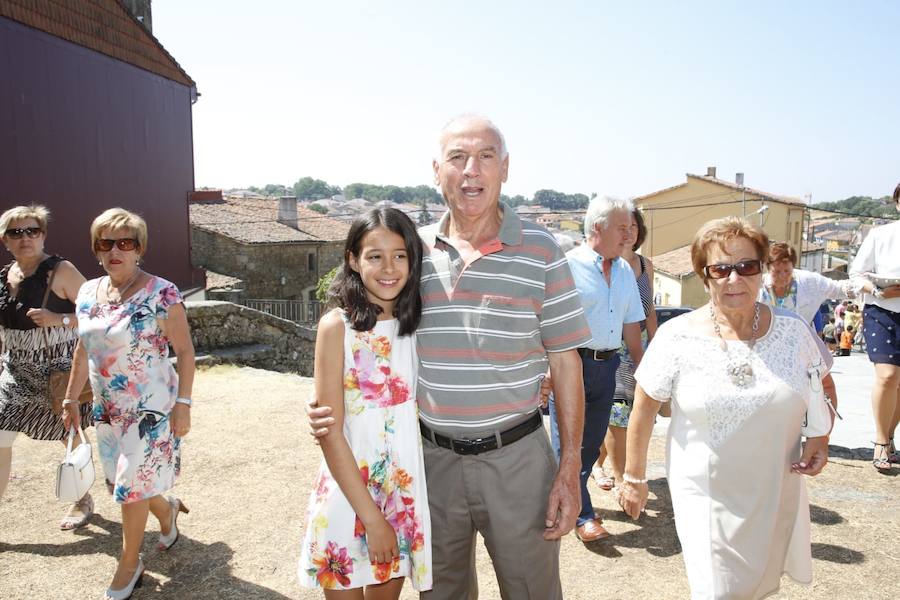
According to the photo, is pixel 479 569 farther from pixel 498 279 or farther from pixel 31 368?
pixel 31 368

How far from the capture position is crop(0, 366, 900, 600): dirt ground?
3193 mm

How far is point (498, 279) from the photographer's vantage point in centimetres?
222

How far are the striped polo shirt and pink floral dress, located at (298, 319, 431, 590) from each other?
0.35ft

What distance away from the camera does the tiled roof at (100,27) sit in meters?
10.2

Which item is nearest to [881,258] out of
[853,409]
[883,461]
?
[883,461]

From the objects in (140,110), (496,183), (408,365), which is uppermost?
(140,110)

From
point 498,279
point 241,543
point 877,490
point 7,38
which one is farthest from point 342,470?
point 7,38

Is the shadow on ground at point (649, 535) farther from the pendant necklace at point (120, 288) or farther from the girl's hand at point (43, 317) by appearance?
the girl's hand at point (43, 317)

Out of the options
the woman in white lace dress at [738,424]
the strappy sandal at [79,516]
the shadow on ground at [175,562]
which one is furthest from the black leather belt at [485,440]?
the strappy sandal at [79,516]

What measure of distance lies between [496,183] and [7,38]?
10420 millimetres

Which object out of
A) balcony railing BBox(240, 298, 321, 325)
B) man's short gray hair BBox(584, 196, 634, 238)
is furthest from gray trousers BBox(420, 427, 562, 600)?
balcony railing BBox(240, 298, 321, 325)

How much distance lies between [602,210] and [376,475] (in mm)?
2229

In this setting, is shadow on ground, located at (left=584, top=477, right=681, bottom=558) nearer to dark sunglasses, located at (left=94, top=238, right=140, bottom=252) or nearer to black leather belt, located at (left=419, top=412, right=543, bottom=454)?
black leather belt, located at (left=419, top=412, right=543, bottom=454)

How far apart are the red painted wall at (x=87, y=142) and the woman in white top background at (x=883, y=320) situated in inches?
426
